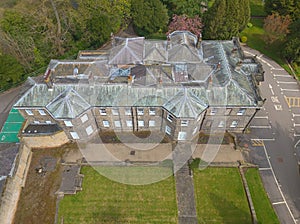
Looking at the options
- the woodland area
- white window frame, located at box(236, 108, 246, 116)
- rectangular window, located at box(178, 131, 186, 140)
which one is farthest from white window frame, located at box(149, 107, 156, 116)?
the woodland area

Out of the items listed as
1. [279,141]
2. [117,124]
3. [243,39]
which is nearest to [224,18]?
[243,39]

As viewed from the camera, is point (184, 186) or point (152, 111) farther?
point (152, 111)

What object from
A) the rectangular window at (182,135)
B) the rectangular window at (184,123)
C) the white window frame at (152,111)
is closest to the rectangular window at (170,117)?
the rectangular window at (184,123)

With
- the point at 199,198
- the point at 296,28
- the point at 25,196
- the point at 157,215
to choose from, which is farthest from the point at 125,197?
the point at 296,28

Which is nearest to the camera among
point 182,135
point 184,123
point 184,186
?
point 184,186

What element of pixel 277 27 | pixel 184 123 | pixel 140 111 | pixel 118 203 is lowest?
pixel 118 203

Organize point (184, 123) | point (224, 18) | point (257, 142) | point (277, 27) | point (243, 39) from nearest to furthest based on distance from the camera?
point (184, 123) → point (257, 142) → point (224, 18) → point (277, 27) → point (243, 39)

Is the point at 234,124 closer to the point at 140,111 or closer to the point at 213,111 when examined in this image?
the point at 213,111
